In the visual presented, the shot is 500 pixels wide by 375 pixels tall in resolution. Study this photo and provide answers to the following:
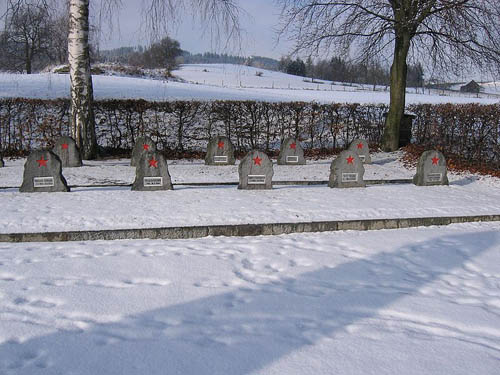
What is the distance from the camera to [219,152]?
40.2 ft

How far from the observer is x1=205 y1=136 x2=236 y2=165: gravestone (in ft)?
40.1

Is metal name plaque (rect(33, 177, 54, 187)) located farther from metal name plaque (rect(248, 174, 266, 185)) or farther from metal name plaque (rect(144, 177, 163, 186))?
metal name plaque (rect(248, 174, 266, 185))

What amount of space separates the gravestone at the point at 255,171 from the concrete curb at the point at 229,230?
2538 mm

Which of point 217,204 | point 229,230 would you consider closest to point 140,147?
point 217,204

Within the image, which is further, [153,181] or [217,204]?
[153,181]

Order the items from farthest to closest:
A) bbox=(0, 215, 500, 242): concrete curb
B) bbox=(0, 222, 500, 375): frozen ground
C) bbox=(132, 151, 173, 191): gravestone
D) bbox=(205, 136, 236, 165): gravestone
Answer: bbox=(205, 136, 236, 165): gravestone
bbox=(132, 151, 173, 191): gravestone
bbox=(0, 215, 500, 242): concrete curb
bbox=(0, 222, 500, 375): frozen ground

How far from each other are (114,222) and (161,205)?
1098mm

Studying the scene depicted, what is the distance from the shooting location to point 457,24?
13.2 metres

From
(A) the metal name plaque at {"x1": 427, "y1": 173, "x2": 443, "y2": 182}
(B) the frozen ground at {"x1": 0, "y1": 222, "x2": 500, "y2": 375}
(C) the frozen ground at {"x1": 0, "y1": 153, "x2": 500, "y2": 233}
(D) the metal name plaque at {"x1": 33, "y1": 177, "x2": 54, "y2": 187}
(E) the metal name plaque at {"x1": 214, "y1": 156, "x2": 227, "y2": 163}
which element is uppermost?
(E) the metal name plaque at {"x1": 214, "y1": 156, "x2": 227, "y2": 163}

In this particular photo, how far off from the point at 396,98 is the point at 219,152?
6.69 m

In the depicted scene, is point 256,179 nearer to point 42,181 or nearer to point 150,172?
point 150,172

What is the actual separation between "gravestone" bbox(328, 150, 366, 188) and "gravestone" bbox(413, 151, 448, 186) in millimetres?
1418

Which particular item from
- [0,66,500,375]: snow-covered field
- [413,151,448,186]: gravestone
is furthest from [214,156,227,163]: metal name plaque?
[413,151,448,186]: gravestone

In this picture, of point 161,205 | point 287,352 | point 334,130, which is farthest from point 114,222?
point 334,130
